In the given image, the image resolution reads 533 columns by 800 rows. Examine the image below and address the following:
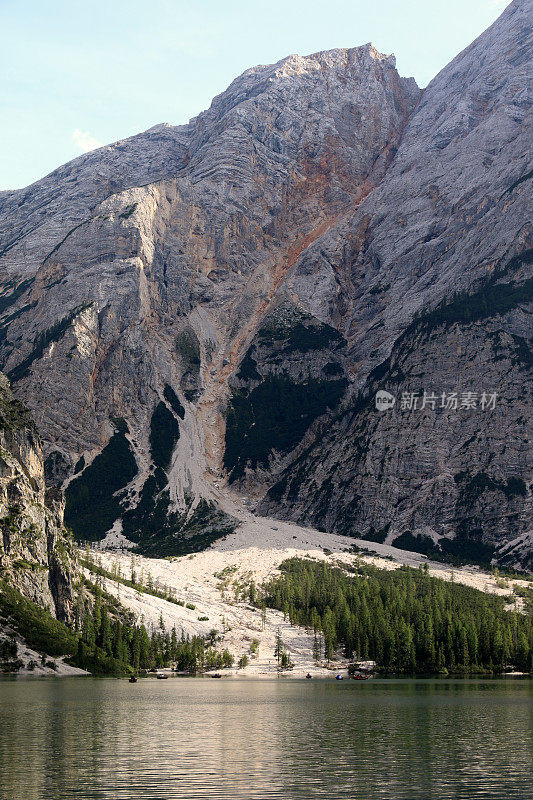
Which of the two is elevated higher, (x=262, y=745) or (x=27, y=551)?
(x=27, y=551)

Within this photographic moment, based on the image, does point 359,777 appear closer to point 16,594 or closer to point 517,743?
point 517,743

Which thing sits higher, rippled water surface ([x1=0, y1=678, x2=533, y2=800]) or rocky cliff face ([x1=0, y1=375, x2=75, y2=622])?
rocky cliff face ([x1=0, y1=375, x2=75, y2=622])

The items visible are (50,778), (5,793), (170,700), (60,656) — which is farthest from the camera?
(60,656)

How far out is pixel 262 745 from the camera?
77.4 m

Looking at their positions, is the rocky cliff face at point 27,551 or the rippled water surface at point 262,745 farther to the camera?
the rocky cliff face at point 27,551

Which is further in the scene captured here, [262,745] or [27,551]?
[27,551]

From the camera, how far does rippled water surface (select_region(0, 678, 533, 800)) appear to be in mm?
57219

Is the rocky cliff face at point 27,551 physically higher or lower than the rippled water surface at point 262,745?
higher

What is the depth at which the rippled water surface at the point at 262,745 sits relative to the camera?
2253 inches

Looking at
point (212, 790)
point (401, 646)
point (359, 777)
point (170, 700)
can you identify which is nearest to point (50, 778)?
point (212, 790)

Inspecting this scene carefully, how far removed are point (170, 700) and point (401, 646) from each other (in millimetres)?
76664

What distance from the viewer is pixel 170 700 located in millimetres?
122688

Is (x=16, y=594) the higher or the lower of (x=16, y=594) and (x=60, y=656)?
the higher

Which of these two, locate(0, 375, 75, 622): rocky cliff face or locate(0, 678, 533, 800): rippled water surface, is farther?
locate(0, 375, 75, 622): rocky cliff face
